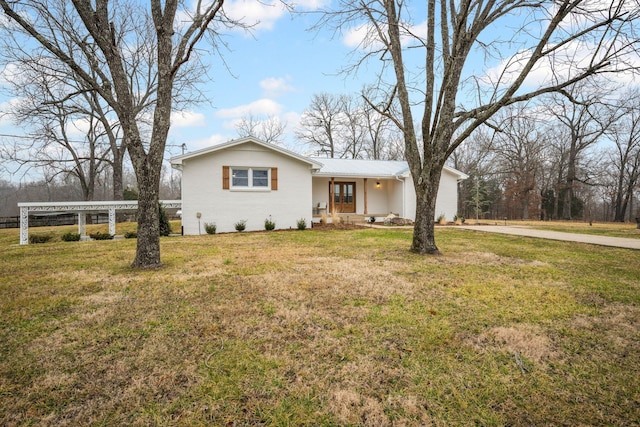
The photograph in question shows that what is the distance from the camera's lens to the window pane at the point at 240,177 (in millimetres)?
12102

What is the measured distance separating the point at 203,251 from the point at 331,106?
26.6 m

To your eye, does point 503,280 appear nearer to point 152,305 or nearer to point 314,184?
point 152,305

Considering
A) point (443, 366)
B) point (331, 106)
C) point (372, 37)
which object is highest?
point (331, 106)

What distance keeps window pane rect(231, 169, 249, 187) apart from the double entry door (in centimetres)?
633

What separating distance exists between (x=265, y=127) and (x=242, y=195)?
2071cm

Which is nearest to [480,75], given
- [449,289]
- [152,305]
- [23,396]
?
[449,289]

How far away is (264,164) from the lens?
484 inches

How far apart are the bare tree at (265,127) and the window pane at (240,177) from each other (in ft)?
63.5

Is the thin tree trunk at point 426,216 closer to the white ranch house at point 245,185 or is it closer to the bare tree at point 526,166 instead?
the white ranch house at point 245,185

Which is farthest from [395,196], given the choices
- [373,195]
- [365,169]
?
[365,169]

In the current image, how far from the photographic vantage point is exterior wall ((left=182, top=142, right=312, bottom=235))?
11531mm

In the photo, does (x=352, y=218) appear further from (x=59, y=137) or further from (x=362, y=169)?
(x=59, y=137)

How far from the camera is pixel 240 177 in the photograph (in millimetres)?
12172

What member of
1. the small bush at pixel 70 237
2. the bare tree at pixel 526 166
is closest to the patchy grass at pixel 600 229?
the bare tree at pixel 526 166
